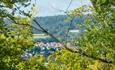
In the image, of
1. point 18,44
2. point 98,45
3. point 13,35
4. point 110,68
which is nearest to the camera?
point 98,45

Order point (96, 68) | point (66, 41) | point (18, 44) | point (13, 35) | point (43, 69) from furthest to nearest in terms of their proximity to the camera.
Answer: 1. point (43, 69)
2. point (18, 44)
3. point (13, 35)
4. point (96, 68)
5. point (66, 41)

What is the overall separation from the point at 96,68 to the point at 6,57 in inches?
276

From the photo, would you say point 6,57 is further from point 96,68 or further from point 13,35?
point 96,68

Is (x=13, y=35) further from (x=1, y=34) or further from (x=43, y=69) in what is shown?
(x=43, y=69)

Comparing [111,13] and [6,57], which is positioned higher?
[111,13]

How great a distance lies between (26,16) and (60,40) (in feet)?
5.48

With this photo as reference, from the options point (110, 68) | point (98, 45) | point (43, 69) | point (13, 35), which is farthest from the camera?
point (43, 69)

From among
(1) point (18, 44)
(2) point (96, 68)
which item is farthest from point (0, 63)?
(2) point (96, 68)

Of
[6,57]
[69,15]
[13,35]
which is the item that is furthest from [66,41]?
[6,57]

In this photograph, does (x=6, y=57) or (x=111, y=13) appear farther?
(x=6, y=57)

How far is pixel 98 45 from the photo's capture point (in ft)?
47.0

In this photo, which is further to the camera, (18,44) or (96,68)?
(18,44)

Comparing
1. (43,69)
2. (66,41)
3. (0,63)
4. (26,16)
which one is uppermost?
(26,16)

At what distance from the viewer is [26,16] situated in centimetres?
1513
